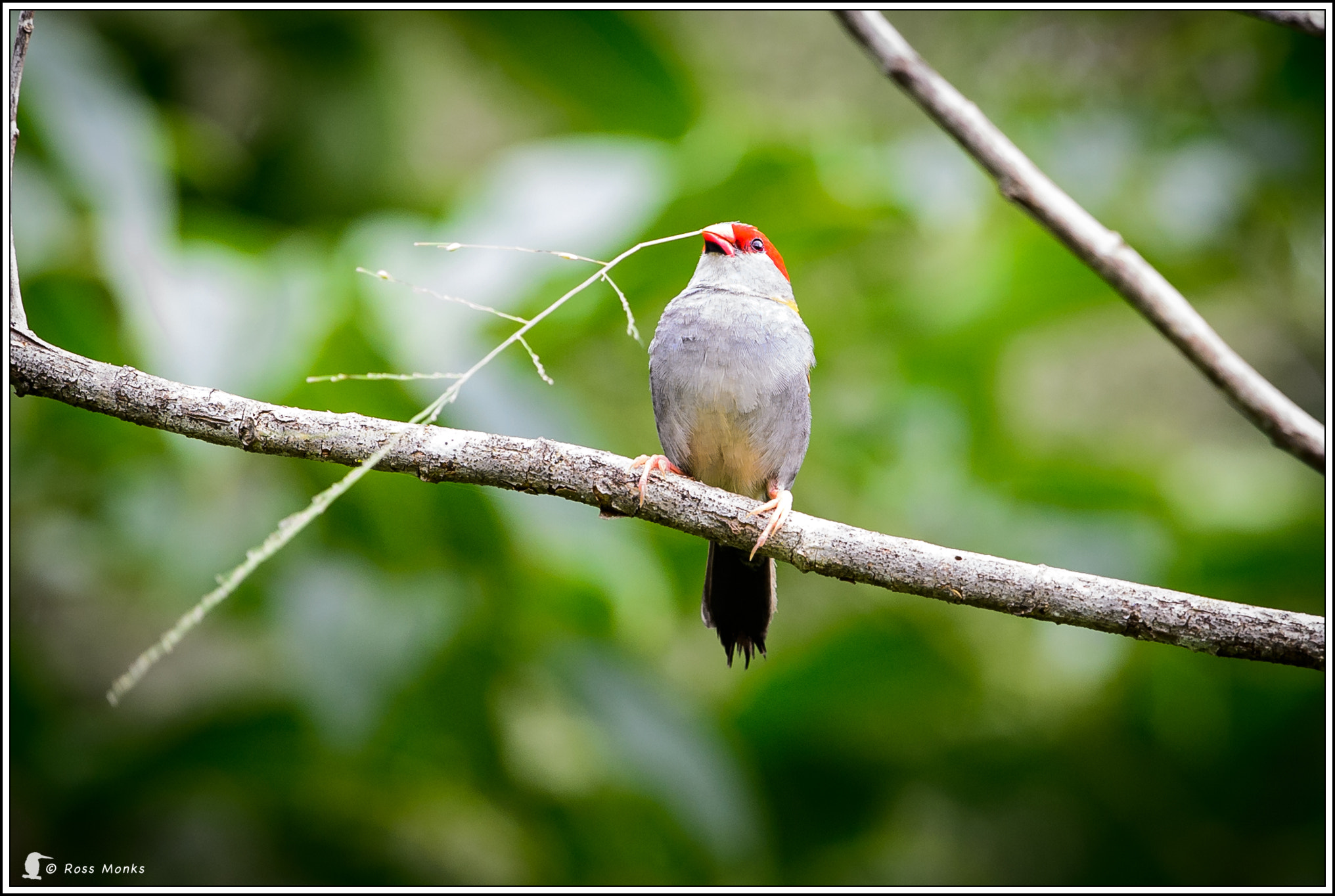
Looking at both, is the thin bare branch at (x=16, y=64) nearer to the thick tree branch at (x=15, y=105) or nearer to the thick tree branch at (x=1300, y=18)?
the thick tree branch at (x=15, y=105)

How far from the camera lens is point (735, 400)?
4.95 ft

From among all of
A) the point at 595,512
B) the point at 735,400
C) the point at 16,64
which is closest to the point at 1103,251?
the point at 735,400

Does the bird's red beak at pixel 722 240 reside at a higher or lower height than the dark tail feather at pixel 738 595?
higher

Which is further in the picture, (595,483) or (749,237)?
(749,237)

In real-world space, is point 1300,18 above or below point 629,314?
above

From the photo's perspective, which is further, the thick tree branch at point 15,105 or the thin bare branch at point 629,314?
the thick tree branch at point 15,105

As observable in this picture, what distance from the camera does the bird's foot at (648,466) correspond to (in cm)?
123

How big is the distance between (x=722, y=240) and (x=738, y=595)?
0.62 m

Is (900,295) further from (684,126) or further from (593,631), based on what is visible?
(593,631)

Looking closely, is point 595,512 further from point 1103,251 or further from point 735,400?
point 1103,251

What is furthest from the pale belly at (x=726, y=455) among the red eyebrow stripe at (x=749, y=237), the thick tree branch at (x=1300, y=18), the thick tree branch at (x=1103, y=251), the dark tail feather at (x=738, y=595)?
the thick tree branch at (x=1300, y=18)

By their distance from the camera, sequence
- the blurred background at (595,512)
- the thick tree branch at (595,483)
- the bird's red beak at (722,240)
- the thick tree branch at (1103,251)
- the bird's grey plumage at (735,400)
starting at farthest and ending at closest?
the blurred background at (595,512) < the bird's red beak at (722,240) < the bird's grey plumage at (735,400) < the thick tree branch at (1103,251) < the thick tree branch at (595,483)

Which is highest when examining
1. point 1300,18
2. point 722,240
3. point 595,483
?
point 1300,18

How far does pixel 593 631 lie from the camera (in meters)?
2.60
